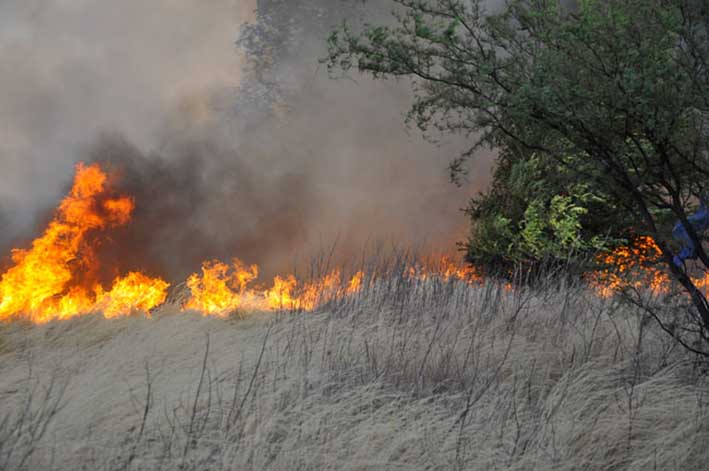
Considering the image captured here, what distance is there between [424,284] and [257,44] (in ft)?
63.8

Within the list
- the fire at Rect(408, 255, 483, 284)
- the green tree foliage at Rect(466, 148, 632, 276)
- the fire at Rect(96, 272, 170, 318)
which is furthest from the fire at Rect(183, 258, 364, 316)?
the green tree foliage at Rect(466, 148, 632, 276)

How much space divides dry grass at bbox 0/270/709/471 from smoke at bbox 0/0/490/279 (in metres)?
4.09

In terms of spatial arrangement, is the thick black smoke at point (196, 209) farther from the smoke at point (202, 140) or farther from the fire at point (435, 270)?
the fire at point (435, 270)

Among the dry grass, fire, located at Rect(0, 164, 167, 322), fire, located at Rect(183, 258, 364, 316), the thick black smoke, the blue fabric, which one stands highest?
the thick black smoke

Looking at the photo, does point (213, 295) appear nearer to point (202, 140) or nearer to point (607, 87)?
point (607, 87)

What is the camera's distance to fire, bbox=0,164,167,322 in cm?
765

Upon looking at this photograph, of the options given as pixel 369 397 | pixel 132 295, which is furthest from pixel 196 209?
pixel 369 397

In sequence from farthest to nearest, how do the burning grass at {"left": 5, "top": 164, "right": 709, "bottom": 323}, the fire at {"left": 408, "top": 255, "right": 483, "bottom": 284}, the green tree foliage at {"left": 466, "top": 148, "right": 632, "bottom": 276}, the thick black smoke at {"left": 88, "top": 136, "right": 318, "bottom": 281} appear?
the thick black smoke at {"left": 88, "top": 136, "right": 318, "bottom": 281}, the green tree foliage at {"left": 466, "top": 148, "right": 632, "bottom": 276}, the fire at {"left": 408, "top": 255, "right": 483, "bottom": 284}, the burning grass at {"left": 5, "top": 164, "right": 709, "bottom": 323}

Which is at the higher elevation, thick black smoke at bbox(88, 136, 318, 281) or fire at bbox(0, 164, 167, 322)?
thick black smoke at bbox(88, 136, 318, 281)

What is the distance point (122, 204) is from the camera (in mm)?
9609

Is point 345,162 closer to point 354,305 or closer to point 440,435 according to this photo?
point 354,305

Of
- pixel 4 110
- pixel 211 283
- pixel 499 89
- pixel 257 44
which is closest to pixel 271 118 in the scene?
pixel 257 44

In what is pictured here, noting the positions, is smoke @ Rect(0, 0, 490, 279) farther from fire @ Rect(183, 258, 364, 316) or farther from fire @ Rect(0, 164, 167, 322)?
fire @ Rect(183, 258, 364, 316)

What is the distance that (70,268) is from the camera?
8383mm
